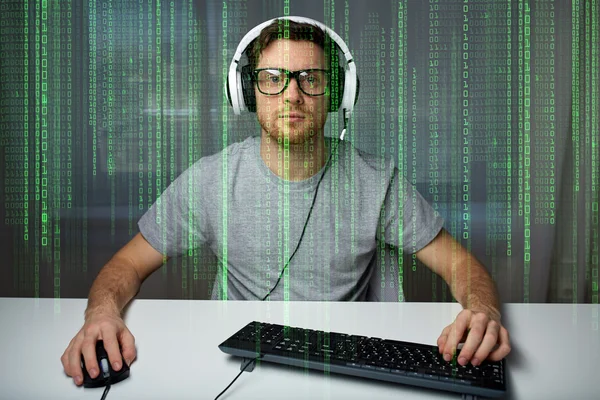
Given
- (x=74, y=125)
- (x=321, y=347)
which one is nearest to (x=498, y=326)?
(x=321, y=347)

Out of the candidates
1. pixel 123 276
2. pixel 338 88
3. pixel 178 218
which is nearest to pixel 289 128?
pixel 338 88

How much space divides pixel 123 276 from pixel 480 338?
613mm

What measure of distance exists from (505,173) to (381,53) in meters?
0.44

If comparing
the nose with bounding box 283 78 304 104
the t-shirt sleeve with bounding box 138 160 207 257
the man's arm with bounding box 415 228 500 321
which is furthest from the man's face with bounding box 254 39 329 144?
the man's arm with bounding box 415 228 500 321

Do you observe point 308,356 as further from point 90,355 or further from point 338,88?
point 338,88

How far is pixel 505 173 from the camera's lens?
1.30 metres

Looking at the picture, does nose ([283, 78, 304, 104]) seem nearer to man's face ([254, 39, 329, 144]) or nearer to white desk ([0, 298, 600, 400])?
man's face ([254, 39, 329, 144])

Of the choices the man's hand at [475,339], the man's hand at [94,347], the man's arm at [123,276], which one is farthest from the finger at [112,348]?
the man's hand at [475,339]

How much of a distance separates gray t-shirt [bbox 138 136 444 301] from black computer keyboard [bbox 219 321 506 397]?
15.9 inches

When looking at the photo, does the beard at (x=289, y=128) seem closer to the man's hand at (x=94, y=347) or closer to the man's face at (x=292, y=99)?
the man's face at (x=292, y=99)

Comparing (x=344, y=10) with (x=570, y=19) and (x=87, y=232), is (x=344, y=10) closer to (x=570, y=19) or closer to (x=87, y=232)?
(x=570, y=19)

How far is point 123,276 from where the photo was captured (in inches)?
35.7

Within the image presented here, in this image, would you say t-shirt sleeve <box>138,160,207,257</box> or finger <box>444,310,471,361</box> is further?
t-shirt sleeve <box>138,160,207,257</box>

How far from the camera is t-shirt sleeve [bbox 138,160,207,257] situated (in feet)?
3.44
